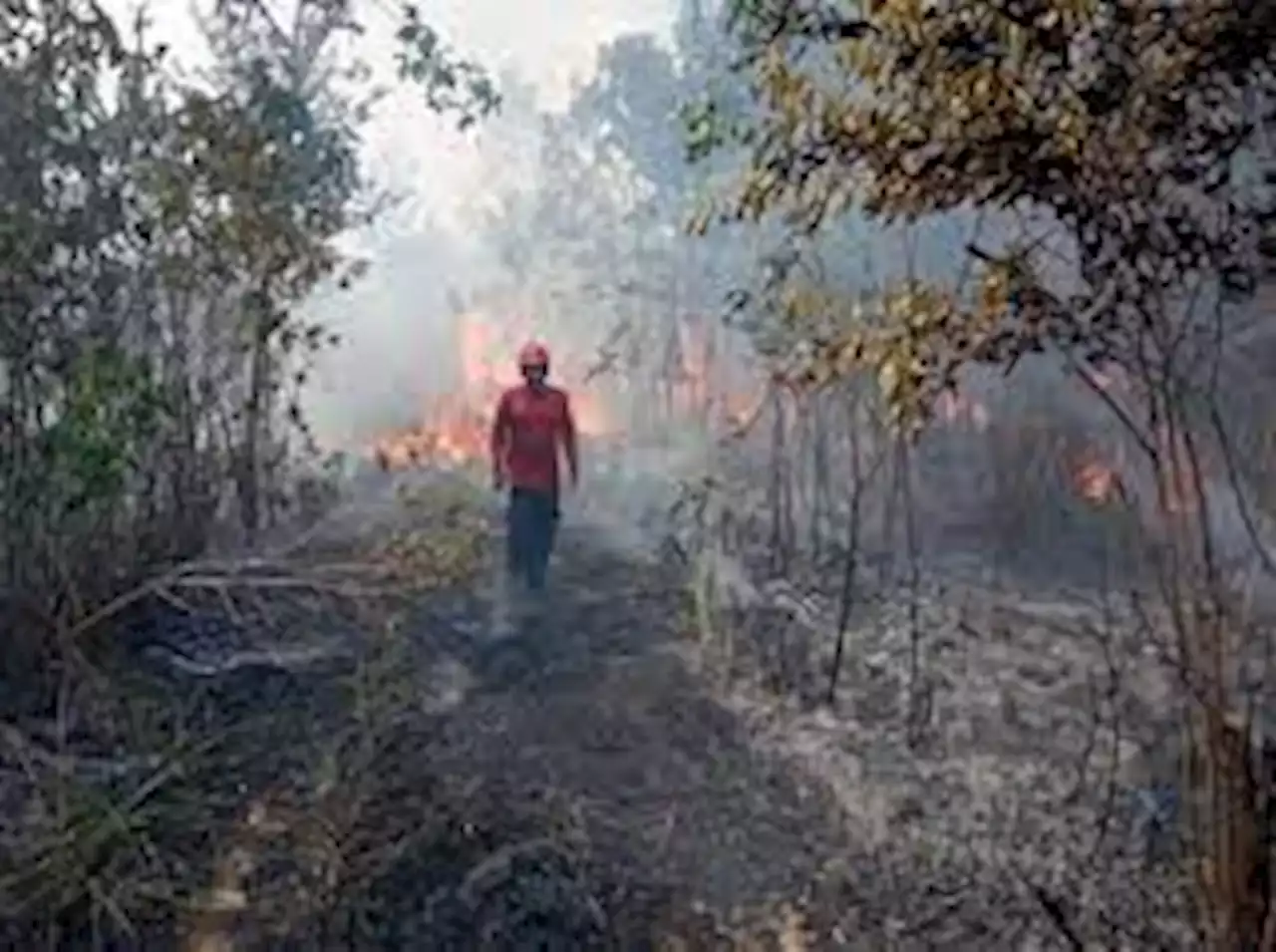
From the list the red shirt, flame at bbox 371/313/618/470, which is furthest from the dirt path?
flame at bbox 371/313/618/470

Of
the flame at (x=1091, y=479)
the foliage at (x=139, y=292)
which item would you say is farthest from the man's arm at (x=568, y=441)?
the flame at (x=1091, y=479)

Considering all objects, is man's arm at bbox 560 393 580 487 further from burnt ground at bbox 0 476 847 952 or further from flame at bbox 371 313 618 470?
flame at bbox 371 313 618 470

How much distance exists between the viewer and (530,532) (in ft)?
35.0

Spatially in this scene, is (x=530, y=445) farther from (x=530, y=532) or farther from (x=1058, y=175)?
(x=1058, y=175)

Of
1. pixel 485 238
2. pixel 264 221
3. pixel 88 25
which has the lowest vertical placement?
pixel 264 221

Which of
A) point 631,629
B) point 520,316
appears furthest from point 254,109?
point 520,316

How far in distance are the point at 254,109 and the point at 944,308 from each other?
8994 millimetres

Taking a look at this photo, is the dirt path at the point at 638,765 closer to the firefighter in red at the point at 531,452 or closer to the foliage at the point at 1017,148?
the firefighter in red at the point at 531,452

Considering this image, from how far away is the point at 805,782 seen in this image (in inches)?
315

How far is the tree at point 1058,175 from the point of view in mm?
4516

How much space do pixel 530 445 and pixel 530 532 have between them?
54 centimetres

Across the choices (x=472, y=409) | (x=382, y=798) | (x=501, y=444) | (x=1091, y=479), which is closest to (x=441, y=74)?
(x=501, y=444)

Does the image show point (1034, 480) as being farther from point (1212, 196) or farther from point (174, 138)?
point (1212, 196)

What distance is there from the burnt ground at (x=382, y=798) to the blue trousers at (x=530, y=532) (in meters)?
1.08
